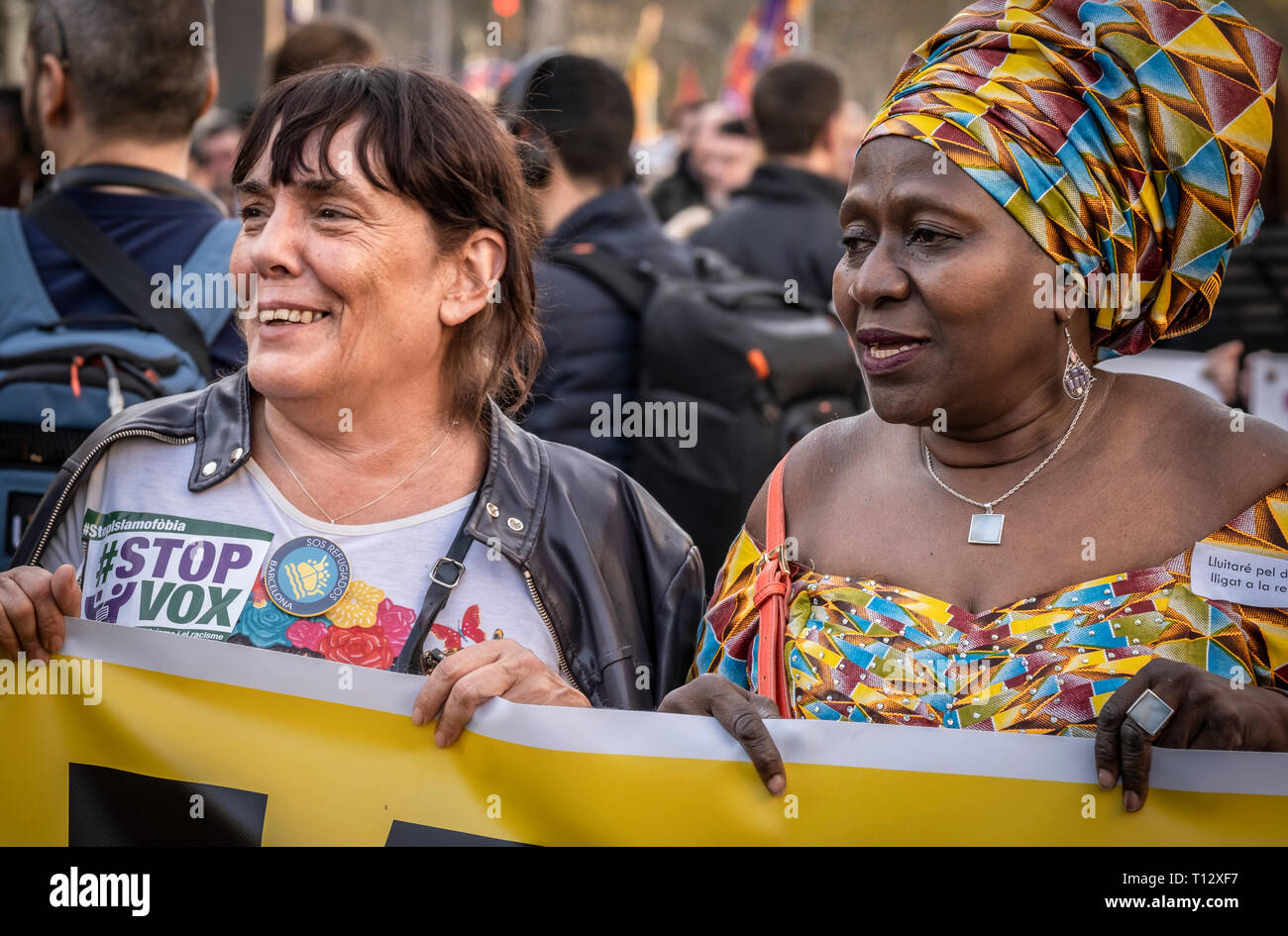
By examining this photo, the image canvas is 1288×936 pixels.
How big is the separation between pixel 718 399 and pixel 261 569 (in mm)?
2327

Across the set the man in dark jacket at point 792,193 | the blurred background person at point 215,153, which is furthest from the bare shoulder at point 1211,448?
the blurred background person at point 215,153

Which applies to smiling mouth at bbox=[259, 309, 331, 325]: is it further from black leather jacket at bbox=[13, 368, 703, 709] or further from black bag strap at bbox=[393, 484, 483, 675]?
black bag strap at bbox=[393, 484, 483, 675]

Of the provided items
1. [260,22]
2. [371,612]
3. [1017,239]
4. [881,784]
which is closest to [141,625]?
[371,612]

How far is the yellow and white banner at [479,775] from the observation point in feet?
7.43

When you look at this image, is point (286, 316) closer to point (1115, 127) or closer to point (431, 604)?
point (431, 604)

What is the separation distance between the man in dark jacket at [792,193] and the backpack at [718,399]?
1.25m

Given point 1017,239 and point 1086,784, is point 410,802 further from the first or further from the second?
point 1017,239

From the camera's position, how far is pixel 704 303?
4.82 meters

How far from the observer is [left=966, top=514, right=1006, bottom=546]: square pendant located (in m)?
2.53

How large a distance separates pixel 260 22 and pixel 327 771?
866 cm

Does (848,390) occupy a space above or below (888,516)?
above

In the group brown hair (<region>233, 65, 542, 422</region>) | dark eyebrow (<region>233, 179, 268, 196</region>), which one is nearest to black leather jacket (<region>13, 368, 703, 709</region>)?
brown hair (<region>233, 65, 542, 422</region>)

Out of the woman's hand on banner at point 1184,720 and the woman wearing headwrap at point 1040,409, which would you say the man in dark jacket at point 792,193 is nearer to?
the woman wearing headwrap at point 1040,409

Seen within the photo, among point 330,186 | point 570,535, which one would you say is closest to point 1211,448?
point 570,535
